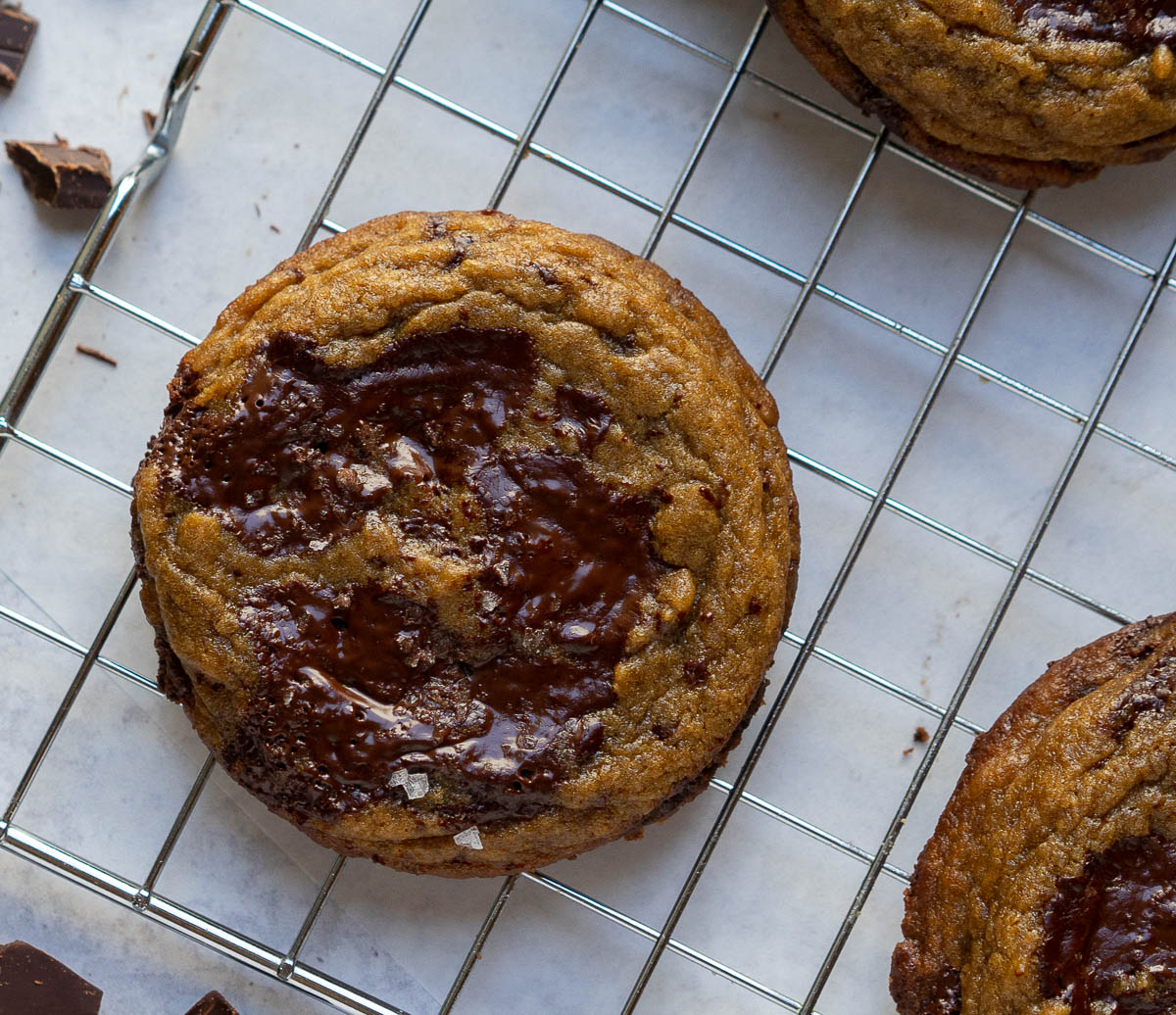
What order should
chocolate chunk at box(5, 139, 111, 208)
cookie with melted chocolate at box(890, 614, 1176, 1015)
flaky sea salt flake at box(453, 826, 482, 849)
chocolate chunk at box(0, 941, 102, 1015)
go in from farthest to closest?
1. chocolate chunk at box(5, 139, 111, 208)
2. chocolate chunk at box(0, 941, 102, 1015)
3. flaky sea salt flake at box(453, 826, 482, 849)
4. cookie with melted chocolate at box(890, 614, 1176, 1015)

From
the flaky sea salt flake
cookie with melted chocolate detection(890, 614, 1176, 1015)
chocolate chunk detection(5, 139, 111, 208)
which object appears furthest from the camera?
chocolate chunk detection(5, 139, 111, 208)

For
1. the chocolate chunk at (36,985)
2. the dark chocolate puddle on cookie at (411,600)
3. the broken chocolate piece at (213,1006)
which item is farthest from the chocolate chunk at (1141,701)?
the chocolate chunk at (36,985)

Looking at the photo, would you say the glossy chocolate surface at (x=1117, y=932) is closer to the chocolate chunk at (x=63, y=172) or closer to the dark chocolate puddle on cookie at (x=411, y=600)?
the dark chocolate puddle on cookie at (x=411, y=600)

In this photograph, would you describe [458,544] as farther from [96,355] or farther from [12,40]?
[12,40]

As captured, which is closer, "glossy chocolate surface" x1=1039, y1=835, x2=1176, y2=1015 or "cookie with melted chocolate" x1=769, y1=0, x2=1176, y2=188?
"glossy chocolate surface" x1=1039, y1=835, x2=1176, y2=1015

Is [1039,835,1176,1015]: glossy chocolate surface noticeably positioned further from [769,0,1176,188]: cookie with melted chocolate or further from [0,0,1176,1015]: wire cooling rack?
[769,0,1176,188]: cookie with melted chocolate

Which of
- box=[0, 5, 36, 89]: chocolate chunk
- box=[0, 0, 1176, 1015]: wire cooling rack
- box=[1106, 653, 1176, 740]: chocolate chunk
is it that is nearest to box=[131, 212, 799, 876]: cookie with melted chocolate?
box=[0, 0, 1176, 1015]: wire cooling rack

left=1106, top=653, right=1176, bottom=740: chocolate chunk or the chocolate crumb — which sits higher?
left=1106, top=653, right=1176, bottom=740: chocolate chunk

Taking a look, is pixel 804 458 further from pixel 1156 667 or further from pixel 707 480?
pixel 1156 667
